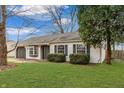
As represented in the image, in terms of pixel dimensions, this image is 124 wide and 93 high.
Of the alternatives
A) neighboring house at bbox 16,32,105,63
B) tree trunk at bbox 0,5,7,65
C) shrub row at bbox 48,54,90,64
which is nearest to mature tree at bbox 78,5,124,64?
shrub row at bbox 48,54,90,64

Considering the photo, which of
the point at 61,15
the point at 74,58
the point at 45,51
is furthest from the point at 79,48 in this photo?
the point at 61,15

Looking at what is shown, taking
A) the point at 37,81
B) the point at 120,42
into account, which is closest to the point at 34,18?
the point at 120,42

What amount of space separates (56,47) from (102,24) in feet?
13.8

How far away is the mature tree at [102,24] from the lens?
1295cm

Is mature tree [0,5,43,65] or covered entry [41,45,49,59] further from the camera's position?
covered entry [41,45,49,59]

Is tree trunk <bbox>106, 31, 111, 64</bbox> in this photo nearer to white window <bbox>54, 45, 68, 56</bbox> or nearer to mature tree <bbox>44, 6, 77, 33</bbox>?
mature tree <bbox>44, 6, 77, 33</bbox>

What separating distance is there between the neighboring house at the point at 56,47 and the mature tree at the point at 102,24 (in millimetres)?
1289

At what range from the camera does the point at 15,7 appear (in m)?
12.9

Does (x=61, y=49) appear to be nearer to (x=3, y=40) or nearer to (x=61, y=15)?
(x=61, y=15)

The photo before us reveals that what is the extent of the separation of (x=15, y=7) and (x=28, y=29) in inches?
49.1

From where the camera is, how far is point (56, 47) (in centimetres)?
1656

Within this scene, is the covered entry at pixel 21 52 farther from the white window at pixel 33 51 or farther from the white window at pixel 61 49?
the white window at pixel 61 49

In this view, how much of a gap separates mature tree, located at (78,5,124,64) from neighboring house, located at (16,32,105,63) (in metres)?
1.29

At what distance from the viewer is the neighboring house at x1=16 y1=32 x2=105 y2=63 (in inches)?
606
